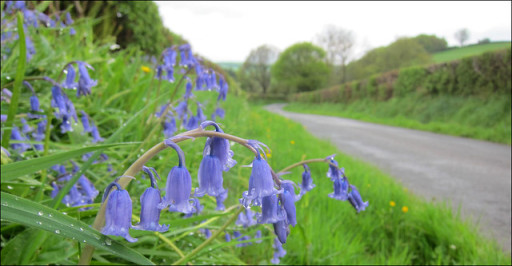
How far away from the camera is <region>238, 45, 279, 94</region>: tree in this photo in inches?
2394

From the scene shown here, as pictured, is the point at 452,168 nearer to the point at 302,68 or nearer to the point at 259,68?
the point at 302,68

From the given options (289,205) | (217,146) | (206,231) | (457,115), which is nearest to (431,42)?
(457,115)

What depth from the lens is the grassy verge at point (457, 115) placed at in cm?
975

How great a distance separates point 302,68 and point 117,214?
51.4 m

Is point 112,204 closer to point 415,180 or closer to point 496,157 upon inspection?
point 415,180

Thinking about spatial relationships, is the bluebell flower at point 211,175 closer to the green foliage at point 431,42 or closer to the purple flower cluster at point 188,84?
the purple flower cluster at point 188,84

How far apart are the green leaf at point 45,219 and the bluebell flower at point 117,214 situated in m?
0.02

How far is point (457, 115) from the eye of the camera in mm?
11820

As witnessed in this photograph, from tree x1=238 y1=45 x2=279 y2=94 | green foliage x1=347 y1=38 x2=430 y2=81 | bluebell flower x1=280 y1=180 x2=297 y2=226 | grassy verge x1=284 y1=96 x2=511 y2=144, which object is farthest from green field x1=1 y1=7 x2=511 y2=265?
tree x1=238 y1=45 x2=279 y2=94

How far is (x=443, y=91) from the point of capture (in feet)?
44.9

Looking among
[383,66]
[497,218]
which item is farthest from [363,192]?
[383,66]

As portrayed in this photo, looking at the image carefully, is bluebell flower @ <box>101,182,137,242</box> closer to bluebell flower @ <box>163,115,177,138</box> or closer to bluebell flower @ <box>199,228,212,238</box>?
bluebell flower @ <box>199,228,212,238</box>

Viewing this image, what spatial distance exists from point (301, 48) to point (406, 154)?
46.6 meters

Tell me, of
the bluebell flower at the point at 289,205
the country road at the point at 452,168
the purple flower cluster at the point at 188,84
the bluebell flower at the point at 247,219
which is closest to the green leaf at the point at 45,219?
the bluebell flower at the point at 289,205
